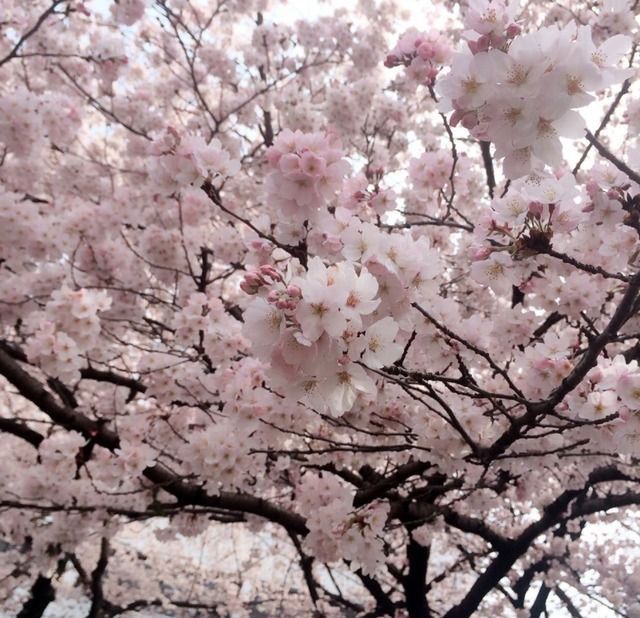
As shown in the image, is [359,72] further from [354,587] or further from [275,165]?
[354,587]

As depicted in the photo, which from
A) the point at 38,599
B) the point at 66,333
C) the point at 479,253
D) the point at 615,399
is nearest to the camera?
the point at 479,253

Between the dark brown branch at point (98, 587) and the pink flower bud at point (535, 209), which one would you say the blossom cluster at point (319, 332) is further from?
the dark brown branch at point (98, 587)

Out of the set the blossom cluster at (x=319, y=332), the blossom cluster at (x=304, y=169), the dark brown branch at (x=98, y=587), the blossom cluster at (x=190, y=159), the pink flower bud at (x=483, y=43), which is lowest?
the blossom cluster at (x=319, y=332)

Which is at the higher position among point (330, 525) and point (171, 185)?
point (171, 185)

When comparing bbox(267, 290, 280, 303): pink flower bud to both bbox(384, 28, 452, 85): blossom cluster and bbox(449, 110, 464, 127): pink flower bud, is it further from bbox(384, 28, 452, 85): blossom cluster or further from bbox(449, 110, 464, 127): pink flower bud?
bbox(384, 28, 452, 85): blossom cluster

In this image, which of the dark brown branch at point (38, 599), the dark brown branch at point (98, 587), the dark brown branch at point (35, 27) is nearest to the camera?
the dark brown branch at point (35, 27)

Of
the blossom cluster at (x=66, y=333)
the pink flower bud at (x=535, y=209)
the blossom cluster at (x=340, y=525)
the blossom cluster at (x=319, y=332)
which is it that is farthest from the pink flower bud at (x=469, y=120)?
the blossom cluster at (x=66, y=333)

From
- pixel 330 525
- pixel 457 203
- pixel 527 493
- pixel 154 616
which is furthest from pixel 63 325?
pixel 154 616

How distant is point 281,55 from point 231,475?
20.7 ft

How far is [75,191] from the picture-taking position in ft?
22.9

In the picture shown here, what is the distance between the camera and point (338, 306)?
3.87 feet

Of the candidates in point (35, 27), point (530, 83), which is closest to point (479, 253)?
point (530, 83)

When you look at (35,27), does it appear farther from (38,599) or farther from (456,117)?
(38,599)

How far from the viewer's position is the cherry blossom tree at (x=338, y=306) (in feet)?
4.35
